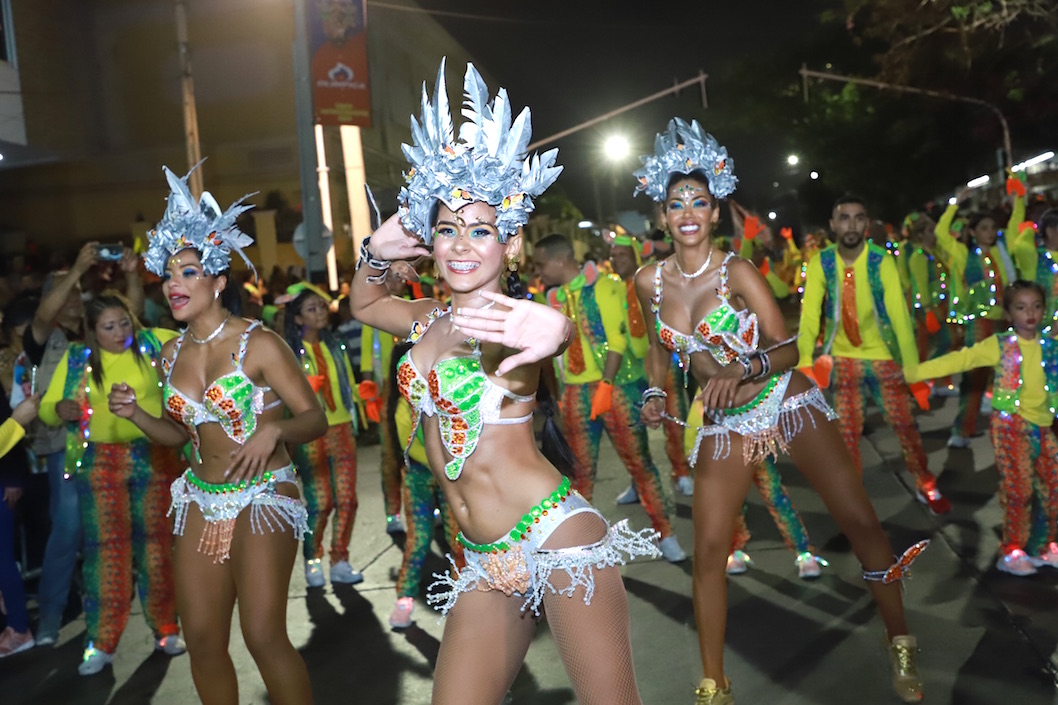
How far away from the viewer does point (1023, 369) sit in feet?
20.2

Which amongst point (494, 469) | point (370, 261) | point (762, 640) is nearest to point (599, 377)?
Answer: point (762, 640)

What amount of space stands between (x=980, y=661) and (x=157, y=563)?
172 inches

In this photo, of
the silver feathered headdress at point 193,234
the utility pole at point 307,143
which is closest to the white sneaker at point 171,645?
the silver feathered headdress at point 193,234

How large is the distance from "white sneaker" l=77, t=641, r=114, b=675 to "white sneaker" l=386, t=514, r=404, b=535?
2.67 meters

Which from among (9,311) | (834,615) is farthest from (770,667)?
(9,311)

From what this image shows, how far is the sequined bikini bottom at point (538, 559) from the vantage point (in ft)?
9.75

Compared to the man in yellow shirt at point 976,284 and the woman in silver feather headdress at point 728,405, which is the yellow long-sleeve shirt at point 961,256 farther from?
the woman in silver feather headdress at point 728,405

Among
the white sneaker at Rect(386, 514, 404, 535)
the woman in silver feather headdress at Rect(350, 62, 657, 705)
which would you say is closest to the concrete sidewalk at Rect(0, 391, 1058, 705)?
the white sneaker at Rect(386, 514, 404, 535)

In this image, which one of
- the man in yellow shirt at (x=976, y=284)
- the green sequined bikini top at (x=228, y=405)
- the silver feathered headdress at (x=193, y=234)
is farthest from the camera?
the man in yellow shirt at (x=976, y=284)

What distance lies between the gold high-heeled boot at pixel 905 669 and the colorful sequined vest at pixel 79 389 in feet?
13.5

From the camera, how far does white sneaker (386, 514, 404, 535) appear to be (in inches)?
326

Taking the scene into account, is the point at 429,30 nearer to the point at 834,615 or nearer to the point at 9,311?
the point at 9,311

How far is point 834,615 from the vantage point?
5676 millimetres

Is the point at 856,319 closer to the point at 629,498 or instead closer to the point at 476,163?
the point at 629,498
